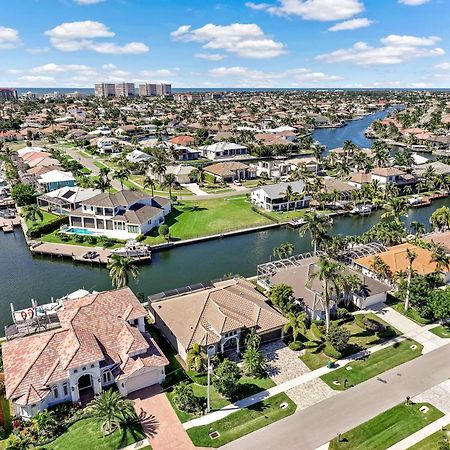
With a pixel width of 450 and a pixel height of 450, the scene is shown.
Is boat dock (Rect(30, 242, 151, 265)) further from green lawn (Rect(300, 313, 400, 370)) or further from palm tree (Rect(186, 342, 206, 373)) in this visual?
green lawn (Rect(300, 313, 400, 370))

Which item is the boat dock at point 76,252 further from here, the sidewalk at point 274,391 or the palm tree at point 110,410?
the sidewalk at point 274,391

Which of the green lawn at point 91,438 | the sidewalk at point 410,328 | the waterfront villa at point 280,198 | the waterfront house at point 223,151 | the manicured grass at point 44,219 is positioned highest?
the waterfront house at point 223,151

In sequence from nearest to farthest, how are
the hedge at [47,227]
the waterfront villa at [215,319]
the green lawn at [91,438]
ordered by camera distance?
1. the green lawn at [91,438]
2. the waterfront villa at [215,319]
3. the hedge at [47,227]

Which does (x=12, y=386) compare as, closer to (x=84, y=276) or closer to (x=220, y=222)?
(x=84, y=276)

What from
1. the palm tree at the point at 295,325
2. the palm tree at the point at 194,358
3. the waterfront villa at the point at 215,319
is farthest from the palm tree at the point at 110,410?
the palm tree at the point at 295,325

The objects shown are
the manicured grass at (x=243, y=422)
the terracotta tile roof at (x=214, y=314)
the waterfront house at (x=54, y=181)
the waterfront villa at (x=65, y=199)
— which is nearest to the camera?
the manicured grass at (x=243, y=422)

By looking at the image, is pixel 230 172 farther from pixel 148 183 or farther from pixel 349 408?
pixel 349 408
